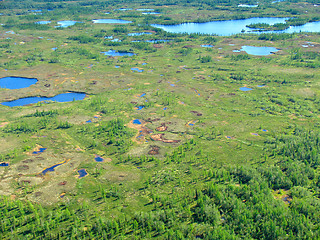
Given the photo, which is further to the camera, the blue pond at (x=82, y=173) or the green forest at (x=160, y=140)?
the blue pond at (x=82, y=173)

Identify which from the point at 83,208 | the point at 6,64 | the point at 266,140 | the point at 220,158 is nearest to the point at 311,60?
the point at 266,140

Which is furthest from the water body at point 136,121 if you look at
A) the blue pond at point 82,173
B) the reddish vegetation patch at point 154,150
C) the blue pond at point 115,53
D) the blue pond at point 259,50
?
the blue pond at point 259,50

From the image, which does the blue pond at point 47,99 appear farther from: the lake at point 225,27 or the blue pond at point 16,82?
the lake at point 225,27

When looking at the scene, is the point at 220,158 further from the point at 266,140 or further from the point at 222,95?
the point at 222,95

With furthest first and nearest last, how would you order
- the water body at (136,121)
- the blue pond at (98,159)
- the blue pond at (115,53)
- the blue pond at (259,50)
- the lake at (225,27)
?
the lake at (225,27)
the blue pond at (115,53)
the blue pond at (259,50)
the water body at (136,121)
the blue pond at (98,159)

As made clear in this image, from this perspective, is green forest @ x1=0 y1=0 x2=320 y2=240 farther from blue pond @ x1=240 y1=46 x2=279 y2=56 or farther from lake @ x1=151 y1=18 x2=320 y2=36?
lake @ x1=151 y1=18 x2=320 y2=36

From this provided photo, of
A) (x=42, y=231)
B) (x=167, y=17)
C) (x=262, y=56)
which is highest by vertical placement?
(x=167, y=17)

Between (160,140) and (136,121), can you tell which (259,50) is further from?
(160,140)
